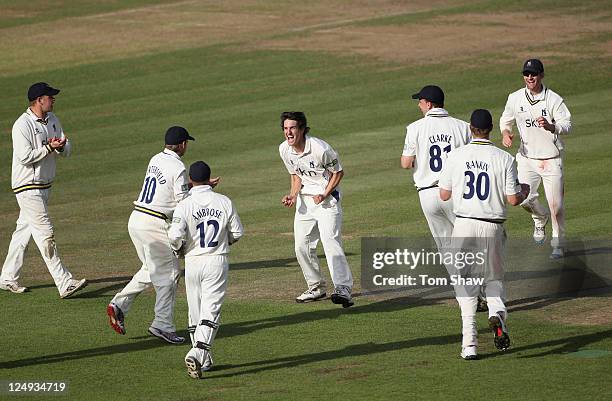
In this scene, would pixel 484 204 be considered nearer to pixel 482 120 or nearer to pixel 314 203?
pixel 482 120

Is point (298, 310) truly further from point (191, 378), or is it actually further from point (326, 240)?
point (191, 378)

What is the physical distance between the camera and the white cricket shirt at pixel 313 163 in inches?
523

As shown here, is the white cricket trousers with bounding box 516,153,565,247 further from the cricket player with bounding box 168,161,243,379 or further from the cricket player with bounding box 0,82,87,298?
the cricket player with bounding box 0,82,87,298

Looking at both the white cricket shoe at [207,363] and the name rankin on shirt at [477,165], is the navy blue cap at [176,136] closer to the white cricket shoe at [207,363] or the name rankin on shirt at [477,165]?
the white cricket shoe at [207,363]

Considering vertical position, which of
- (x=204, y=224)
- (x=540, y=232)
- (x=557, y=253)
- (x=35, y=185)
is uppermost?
(x=35, y=185)

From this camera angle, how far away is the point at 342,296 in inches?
514

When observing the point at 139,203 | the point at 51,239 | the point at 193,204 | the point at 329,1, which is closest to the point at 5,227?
the point at 51,239

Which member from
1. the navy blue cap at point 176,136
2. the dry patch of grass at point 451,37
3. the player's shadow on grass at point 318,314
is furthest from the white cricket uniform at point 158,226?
the dry patch of grass at point 451,37

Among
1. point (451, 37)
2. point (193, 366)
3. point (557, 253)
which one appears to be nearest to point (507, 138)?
point (557, 253)

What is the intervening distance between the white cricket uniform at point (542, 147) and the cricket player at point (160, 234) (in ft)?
15.5

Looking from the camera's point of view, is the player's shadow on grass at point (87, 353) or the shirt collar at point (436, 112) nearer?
the player's shadow on grass at point (87, 353)

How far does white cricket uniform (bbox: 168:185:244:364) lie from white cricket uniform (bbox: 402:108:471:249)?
2.80 metres

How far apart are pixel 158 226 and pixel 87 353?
144 centimetres

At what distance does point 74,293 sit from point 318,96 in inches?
478
